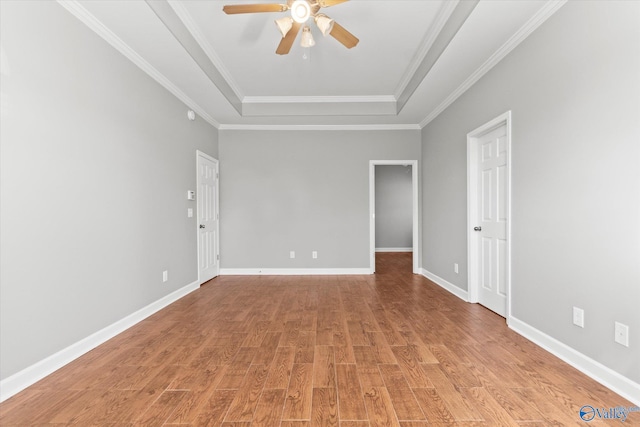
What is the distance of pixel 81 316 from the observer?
2357mm

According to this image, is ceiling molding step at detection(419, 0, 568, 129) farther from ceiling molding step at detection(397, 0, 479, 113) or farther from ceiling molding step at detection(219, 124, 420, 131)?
ceiling molding step at detection(219, 124, 420, 131)

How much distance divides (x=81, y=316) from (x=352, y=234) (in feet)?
12.9

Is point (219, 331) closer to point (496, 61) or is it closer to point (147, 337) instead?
point (147, 337)

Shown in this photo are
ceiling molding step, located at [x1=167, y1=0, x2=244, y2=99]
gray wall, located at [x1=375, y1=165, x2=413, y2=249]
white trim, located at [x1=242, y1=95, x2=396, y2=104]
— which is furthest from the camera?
gray wall, located at [x1=375, y1=165, x2=413, y2=249]

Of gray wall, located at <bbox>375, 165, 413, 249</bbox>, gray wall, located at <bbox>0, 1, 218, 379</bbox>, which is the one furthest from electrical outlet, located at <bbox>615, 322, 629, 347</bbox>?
gray wall, located at <bbox>375, 165, 413, 249</bbox>

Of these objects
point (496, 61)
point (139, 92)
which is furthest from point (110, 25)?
point (496, 61)

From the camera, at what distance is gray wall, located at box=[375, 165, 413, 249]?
865 cm

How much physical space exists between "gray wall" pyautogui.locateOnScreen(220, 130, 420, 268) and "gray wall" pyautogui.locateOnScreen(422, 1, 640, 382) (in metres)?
2.52

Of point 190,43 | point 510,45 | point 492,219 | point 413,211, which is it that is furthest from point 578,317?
point 190,43

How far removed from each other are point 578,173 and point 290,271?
4271 millimetres

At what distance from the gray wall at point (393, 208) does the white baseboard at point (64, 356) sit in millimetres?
6424

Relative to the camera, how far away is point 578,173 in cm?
212

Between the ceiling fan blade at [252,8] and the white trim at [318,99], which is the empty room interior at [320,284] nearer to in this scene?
the ceiling fan blade at [252,8]

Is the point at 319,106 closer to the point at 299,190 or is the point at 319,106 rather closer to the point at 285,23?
the point at 299,190
